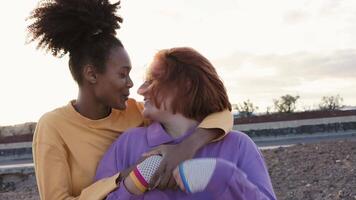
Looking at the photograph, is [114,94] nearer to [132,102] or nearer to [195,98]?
[132,102]

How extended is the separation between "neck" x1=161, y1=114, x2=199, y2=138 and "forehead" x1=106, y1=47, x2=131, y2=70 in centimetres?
42

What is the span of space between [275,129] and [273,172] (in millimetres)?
7986

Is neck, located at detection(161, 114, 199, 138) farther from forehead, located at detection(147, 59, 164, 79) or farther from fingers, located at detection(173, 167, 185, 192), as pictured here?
fingers, located at detection(173, 167, 185, 192)

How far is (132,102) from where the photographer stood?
3381 millimetres

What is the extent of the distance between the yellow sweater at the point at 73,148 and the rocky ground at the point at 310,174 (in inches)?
168

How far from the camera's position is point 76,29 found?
3287mm

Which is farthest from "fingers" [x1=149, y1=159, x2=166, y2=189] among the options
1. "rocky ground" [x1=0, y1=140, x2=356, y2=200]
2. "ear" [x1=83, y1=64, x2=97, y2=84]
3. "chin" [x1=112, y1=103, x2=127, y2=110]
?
"rocky ground" [x1=0, y1=140, x2=356, y2=200]

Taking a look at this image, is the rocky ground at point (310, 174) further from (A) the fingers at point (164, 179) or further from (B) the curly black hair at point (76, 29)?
(A) the fingers at point (164, 179)

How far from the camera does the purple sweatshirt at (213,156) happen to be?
2.44 meters

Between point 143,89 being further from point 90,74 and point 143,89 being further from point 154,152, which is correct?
point 90,74

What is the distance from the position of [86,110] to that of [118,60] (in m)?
0.29

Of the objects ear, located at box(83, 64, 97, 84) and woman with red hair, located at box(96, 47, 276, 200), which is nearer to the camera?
woman with red hair, located at box(96, 47, 276, 200)

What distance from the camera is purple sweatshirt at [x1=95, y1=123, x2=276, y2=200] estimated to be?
2438 mm

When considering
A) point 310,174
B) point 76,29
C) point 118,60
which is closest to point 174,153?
point 118,60
